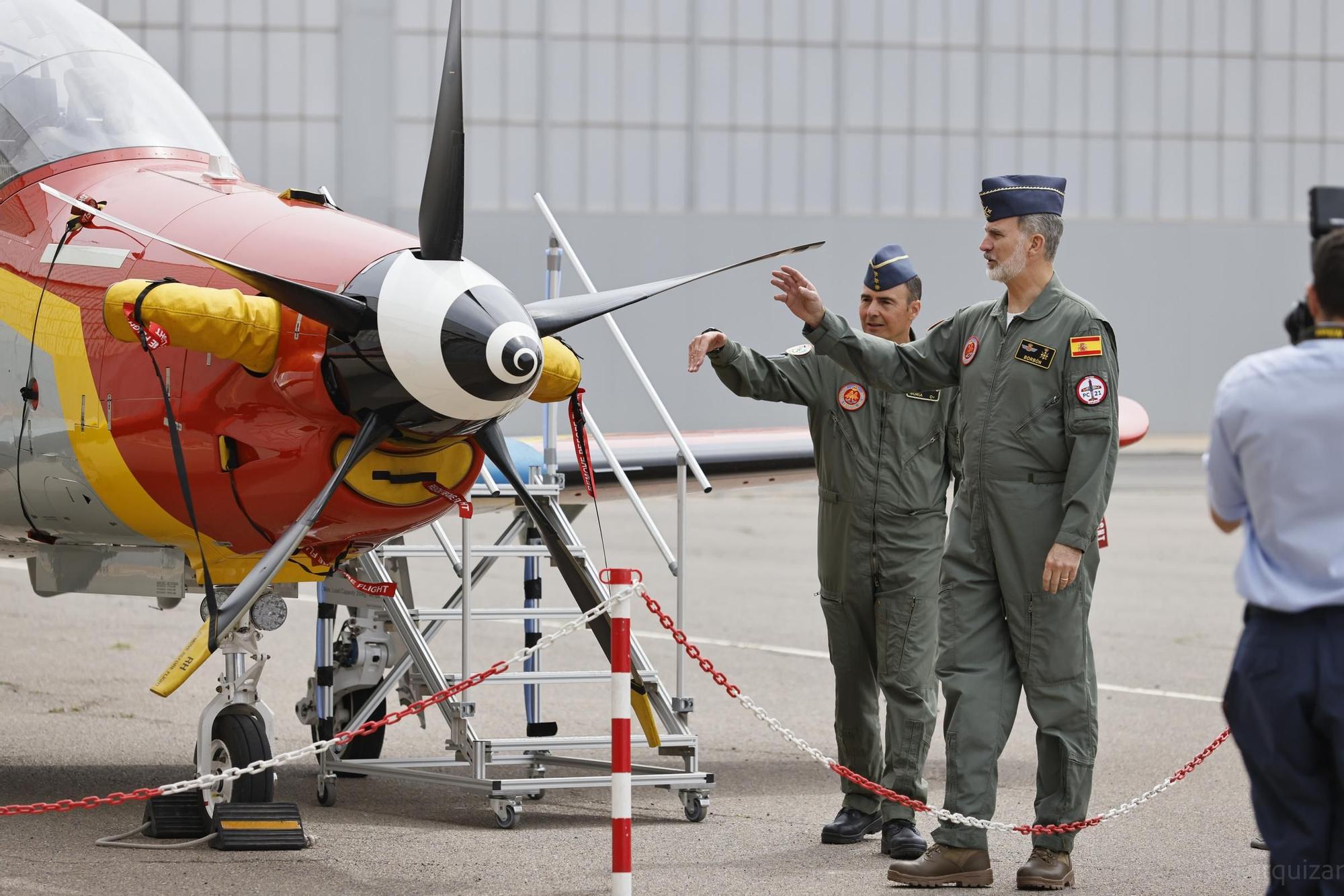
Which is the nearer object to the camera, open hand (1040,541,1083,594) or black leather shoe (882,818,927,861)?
open hand (1040,541,1083,594)

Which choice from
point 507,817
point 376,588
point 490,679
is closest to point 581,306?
point 490,679

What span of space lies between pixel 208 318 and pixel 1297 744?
3.46 m

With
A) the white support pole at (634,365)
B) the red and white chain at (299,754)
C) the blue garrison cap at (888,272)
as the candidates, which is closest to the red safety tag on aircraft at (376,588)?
the red and white chain at (299,754)

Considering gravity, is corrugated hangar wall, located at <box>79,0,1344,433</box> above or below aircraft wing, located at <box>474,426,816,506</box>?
above

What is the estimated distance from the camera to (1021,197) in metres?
5.91

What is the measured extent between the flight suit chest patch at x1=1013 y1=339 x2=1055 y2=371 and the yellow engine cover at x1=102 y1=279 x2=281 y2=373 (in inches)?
99.3

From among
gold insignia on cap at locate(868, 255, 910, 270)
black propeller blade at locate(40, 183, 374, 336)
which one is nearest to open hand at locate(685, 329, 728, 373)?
gold insignia on cap at locate(868, 255, 910, 270)

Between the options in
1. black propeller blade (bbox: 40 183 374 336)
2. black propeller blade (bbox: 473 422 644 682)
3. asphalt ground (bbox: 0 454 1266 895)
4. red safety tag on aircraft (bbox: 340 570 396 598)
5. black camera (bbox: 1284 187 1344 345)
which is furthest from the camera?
red safety tag on aircraft (bbox: 340 570 396 598)

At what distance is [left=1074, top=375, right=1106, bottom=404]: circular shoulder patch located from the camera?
5699mm

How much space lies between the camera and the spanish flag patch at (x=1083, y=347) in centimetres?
575

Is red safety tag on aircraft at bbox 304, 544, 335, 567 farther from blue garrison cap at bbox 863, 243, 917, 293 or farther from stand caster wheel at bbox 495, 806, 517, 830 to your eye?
blue garrison cap at bbox 863, 243, 917, 293

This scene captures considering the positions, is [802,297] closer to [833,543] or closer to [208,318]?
[833,543]

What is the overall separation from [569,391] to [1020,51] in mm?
29546

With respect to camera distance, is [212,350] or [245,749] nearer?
[212,350]
